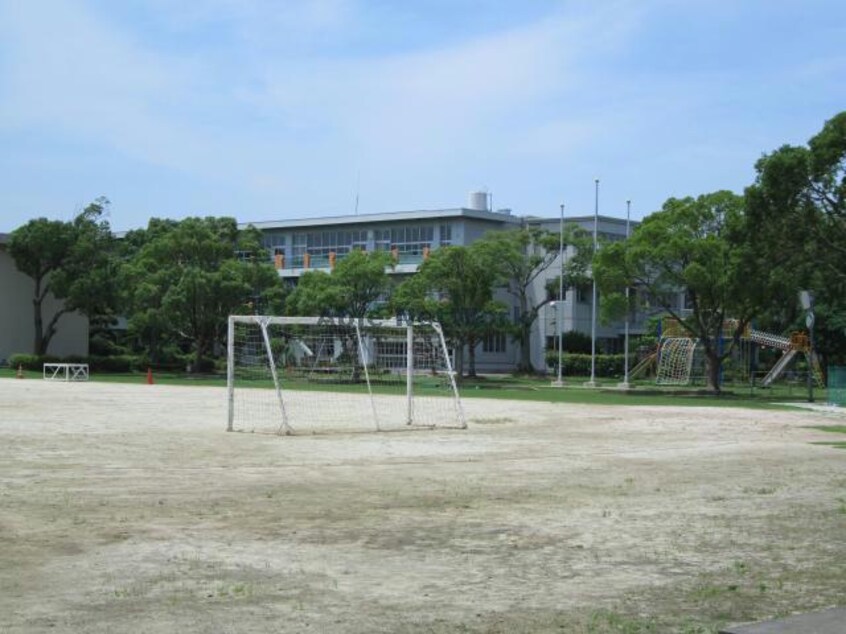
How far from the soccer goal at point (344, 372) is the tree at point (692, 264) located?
16283 mm

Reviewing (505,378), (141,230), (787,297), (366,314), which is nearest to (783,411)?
(787,297)

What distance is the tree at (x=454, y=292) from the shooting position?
57281 mm

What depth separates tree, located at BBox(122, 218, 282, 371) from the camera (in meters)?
58.6

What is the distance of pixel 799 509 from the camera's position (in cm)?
1213

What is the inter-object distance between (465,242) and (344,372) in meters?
42.7

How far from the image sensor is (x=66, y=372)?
52.1 metres

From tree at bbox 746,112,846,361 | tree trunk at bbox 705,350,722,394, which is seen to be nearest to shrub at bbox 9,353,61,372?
tree trunk at bbox 705,350,722,394

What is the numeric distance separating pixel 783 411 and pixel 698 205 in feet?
52.9

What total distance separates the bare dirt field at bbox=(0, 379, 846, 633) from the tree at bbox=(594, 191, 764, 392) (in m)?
27.0

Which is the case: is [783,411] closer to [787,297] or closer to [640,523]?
[787,297]

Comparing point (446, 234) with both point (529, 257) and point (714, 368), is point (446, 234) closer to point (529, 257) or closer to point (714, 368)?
point (529, 257)

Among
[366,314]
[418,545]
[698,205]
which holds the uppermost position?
[698,205]

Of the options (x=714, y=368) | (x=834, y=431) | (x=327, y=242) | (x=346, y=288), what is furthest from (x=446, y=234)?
(x=834, y=431)

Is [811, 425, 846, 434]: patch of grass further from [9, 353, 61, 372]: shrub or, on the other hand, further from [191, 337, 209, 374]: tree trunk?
[9, 353, 61, 372]: shrub
